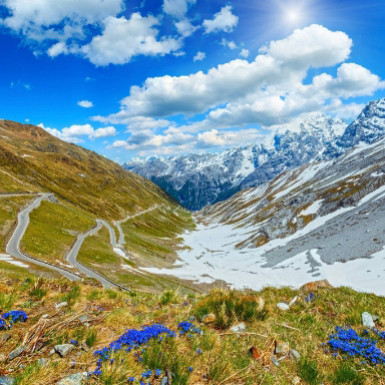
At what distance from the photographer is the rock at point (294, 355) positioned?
6973 mm

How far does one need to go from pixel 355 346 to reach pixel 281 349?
2080 millimetres

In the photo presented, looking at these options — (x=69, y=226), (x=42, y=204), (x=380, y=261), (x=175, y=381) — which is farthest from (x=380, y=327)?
(x=42, y=204)

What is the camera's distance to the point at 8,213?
260ft

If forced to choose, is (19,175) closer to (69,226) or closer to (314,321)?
(69,226)

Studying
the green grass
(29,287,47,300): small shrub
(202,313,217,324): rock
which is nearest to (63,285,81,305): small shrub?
(29,287,47,300): small shrub

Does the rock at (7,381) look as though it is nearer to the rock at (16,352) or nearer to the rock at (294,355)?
the rock at (16,352)

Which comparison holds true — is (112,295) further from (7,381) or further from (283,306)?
(283,306)

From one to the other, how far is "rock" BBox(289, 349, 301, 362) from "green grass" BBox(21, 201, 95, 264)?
6170 cm

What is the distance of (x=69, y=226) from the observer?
94.2m

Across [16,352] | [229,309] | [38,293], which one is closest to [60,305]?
[38,293]

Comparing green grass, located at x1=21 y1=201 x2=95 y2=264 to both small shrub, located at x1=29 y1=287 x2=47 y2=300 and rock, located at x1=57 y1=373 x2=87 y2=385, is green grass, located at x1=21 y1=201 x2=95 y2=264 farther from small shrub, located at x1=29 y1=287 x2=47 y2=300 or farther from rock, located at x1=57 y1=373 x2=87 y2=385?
rock, located at x1=57 y1=373 x2=87 y2=385

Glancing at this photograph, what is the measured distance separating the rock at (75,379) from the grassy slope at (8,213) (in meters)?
64.6

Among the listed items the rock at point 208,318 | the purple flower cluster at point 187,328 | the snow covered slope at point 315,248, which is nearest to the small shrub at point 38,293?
the purple flower cluster at point 187,328

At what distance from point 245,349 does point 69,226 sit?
324ft
